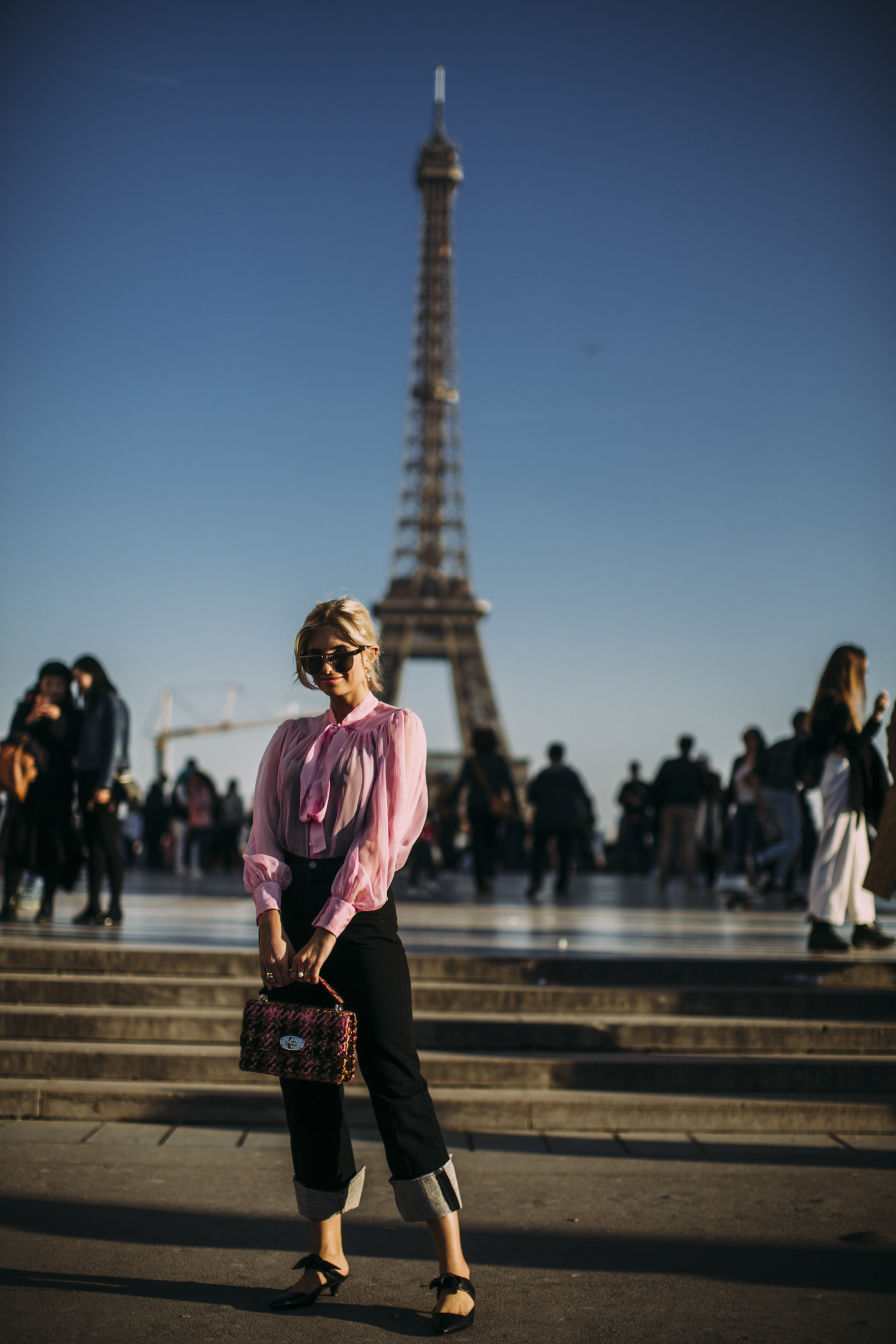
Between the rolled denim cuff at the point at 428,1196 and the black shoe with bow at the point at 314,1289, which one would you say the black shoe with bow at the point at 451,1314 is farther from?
the black shoe with bow at the point at 314,1289

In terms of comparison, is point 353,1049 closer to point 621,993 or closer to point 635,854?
point 621,993

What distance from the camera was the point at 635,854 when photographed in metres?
21.4

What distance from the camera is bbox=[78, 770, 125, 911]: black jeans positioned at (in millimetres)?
7723

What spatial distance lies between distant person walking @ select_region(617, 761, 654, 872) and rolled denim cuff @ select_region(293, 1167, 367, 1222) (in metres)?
15.6

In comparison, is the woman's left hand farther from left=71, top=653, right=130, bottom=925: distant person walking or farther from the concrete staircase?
left=71, top=653, right=130, bottom=925: distant person walking

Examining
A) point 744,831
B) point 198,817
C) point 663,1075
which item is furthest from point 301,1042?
point 198,817

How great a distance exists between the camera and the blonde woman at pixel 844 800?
6.71m

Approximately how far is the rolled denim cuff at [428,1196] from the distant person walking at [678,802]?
10.2 meters

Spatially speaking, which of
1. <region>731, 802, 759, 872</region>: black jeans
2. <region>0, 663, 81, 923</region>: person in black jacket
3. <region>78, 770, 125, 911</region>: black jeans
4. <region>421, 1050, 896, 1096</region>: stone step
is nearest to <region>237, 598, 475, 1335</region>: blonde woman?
<region>421, 1050, 896, 1096</region>: stone step

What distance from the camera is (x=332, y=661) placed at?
2873mm

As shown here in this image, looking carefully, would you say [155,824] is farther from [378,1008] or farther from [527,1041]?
[378,1008]

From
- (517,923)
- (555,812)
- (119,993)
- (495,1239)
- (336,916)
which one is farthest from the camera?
(555,812)

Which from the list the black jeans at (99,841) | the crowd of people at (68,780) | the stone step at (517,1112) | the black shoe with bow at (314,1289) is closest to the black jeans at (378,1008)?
the black shoe with bow at (314,1289)

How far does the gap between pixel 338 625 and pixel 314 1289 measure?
5.08ft
